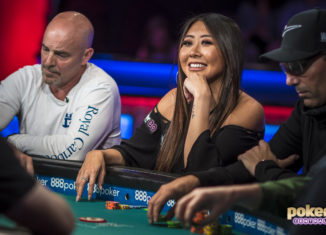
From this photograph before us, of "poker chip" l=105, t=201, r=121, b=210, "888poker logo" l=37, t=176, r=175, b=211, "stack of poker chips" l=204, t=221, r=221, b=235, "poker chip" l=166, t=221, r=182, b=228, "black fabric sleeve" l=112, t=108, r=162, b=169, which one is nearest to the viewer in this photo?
"stack of poker chips" l=204, t=221, r=221, b=235

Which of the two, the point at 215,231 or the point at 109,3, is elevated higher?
the point at 109,3

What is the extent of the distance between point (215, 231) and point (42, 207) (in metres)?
1.00

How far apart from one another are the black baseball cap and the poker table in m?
0.66

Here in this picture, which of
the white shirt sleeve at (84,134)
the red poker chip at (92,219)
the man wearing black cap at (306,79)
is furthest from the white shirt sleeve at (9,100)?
the man wearing black cap at (306,79)

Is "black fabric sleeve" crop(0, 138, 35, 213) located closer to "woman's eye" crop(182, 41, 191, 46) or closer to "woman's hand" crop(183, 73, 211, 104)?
"woman's hand" crop(183, 73, 211, 104)

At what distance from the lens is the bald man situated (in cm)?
352

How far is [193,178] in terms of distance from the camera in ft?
7.80

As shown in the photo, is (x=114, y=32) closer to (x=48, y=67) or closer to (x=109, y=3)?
(x=109, y=3)

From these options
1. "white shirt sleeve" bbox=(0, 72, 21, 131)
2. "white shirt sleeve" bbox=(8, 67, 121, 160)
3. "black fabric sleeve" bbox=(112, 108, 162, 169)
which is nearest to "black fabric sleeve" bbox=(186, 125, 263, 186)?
"black fabric sleeve" bbox=(112, 108, 162, 169)

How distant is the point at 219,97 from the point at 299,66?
69cm

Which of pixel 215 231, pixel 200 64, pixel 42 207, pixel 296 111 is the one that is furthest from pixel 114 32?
pixel 42 207

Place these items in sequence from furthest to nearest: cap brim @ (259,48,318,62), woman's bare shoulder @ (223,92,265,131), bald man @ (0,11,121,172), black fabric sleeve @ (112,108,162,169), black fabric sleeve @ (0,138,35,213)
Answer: bald man @ (0,11,121,172) → black fabric sleeve @ (112,108,162,169) → woman's bare shoulder @ (223,92,265,131) → cap brim @ (259,48,318,62) → black fabric sleeve @ (0,138,35,213)

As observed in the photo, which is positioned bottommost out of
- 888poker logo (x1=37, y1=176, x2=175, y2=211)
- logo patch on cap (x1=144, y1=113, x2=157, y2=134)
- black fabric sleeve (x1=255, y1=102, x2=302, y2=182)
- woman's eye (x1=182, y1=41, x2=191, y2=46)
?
888poker logo (x1=37, y1=176, x2=175, y2=211)

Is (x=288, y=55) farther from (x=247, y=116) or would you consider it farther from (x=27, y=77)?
(x=27, y=77)
